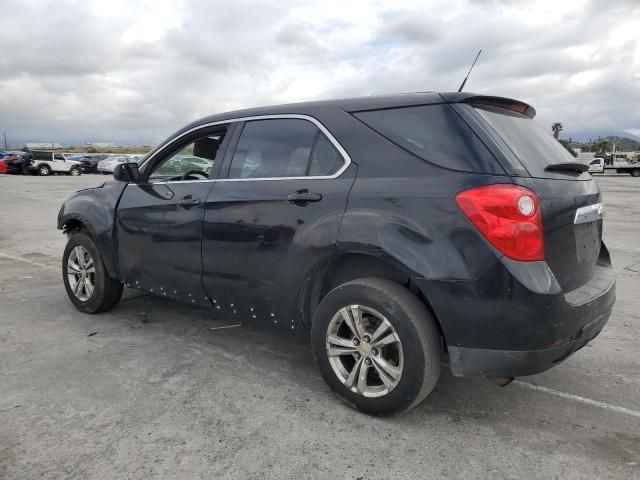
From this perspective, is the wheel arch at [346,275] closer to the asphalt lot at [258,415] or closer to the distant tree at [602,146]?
the asphalt lot at [258,415]

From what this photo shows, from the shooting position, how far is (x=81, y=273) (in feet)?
15.3

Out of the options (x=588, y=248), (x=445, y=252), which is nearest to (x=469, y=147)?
(x=445, y=252)

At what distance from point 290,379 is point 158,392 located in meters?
0.83

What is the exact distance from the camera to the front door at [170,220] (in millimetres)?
3641

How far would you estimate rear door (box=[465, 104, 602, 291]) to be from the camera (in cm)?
253

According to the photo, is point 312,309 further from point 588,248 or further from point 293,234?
point 588,248

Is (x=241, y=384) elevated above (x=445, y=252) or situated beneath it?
situated beneath

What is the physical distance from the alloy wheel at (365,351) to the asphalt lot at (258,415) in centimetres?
20

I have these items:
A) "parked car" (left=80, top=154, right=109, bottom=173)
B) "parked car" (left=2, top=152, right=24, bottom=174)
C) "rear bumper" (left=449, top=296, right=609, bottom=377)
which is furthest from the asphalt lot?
"parked car" (left=80, top=154, right=109, bottom=173)

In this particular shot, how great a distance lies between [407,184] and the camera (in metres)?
2.67

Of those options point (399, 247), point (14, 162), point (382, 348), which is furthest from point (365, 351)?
point (14, 162)

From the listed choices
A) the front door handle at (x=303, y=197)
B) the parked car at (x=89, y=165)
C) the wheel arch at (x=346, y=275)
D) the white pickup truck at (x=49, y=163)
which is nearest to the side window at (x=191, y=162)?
the front door handle at (x=303, y=197)

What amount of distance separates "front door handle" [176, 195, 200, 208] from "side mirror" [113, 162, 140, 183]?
0.67 metres

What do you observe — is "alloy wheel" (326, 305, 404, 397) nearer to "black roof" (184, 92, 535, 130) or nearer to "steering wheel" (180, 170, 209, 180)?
"black roof" (184, 92, 535, 130)
